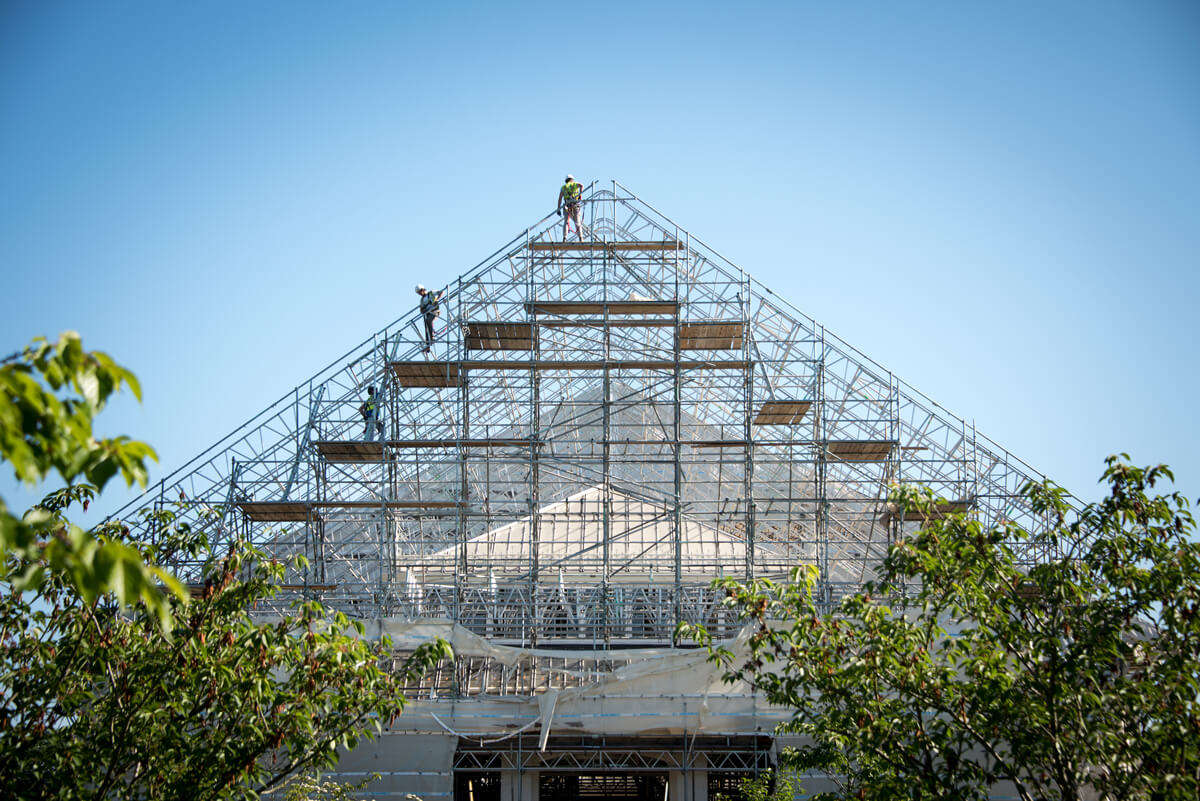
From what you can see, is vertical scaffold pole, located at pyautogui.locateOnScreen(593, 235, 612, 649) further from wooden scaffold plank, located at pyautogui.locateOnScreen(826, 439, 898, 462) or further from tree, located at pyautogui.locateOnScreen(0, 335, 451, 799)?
tree, located at pyautogui.locateOnScreen(0, 335, 451, 799)

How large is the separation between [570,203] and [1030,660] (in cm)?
1669

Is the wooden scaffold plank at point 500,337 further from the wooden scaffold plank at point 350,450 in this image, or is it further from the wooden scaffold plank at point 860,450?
the wooden scaffold plank at point 860,450

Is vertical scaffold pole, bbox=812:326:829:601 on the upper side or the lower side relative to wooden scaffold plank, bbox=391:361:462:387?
lower

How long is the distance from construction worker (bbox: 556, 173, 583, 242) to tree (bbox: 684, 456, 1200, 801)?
1511 cm

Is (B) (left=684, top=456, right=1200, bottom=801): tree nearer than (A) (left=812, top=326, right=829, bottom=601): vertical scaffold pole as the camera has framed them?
Yes

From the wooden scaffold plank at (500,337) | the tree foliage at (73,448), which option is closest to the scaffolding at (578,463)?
the wooden scaffold plank at (500,337)

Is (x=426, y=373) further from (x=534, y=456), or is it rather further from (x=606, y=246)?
(x=606, y=246)

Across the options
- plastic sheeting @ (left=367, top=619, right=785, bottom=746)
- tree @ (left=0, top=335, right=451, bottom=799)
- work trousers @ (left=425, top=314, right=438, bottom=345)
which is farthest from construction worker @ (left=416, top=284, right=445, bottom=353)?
tree @ (left=0, top=335, right=451, bottom=799)

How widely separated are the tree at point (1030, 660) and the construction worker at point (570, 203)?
15114 mm

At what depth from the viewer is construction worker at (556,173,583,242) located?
2489 centimetres

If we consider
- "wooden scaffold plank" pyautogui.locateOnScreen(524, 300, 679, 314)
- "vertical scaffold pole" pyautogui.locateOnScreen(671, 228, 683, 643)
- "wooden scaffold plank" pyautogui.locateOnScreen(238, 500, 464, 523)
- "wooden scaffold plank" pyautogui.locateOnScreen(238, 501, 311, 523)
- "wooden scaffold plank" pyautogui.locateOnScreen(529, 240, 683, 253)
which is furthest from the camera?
"wooden scaffold plank" pyautogui.locateOnScreen(529, 240, 683, 253)

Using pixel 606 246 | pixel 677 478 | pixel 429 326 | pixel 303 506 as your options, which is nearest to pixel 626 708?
pixel 677 478

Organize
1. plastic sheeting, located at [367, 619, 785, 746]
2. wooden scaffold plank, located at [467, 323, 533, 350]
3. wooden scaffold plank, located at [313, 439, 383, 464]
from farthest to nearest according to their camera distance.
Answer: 1. wooden scaffold plank, located at [467, 323, 533, 350]
2. wooden scaffold plank, located at [313, 439, 383, 464]
3. plastic sheeting, located at [367, 619, 785, 746]

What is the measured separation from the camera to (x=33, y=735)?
31.9ft
